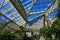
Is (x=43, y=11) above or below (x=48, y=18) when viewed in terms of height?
above

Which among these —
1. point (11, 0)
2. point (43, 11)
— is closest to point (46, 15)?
point (43, 11)

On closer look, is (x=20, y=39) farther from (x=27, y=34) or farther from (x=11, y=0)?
(x=11, y=0)

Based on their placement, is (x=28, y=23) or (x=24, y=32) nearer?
(x=24, y=32)

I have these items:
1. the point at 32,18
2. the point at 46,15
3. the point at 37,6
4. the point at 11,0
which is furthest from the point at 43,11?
the point at 11,0

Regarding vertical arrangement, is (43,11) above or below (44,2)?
below

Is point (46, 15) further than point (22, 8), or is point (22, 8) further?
point (46, 15)

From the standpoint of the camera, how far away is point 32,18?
29578mm

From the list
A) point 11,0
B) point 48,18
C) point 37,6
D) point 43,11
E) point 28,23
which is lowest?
point 28,23

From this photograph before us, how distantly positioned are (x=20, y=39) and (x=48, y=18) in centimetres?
488

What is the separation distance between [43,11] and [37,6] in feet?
8.13

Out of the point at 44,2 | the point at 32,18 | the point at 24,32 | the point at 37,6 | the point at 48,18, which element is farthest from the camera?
the point at 32,18

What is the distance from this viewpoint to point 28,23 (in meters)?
30.9

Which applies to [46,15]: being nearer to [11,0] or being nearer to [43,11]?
[43,11]

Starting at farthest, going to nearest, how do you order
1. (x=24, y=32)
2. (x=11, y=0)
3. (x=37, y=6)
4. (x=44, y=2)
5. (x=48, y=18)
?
(x=48, y=18) < (x=24, y=32) < (x=37, y=6) < (x=44, y=2) < (x=11, y=0)
